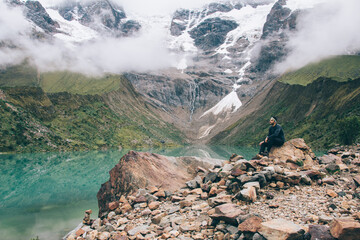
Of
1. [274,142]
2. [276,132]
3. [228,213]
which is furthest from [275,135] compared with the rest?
[228,213]

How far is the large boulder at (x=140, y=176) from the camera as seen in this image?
18.1m

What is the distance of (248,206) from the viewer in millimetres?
11195

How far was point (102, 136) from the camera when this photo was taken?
197250 mm

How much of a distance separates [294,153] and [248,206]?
30.5 ft

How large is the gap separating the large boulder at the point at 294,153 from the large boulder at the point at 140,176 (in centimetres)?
598

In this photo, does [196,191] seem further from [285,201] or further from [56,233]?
[56,233]

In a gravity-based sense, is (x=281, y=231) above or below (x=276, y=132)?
below

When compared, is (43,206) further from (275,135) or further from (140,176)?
(275,135)

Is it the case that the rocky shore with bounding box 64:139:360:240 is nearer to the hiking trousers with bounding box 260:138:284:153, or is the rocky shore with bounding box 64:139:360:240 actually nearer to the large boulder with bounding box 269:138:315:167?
the large boulder with bounding box 269:138:315:167

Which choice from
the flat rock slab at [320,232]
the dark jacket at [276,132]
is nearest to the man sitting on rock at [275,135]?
the dark jacket at [276,132]

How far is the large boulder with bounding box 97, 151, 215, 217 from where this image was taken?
18141 millimetres

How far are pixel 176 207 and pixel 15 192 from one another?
4168cm

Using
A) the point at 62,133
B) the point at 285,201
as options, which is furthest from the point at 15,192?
the point at 62,133

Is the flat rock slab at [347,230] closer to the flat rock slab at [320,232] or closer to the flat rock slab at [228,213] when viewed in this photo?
the flat rock slab at [320,232]
